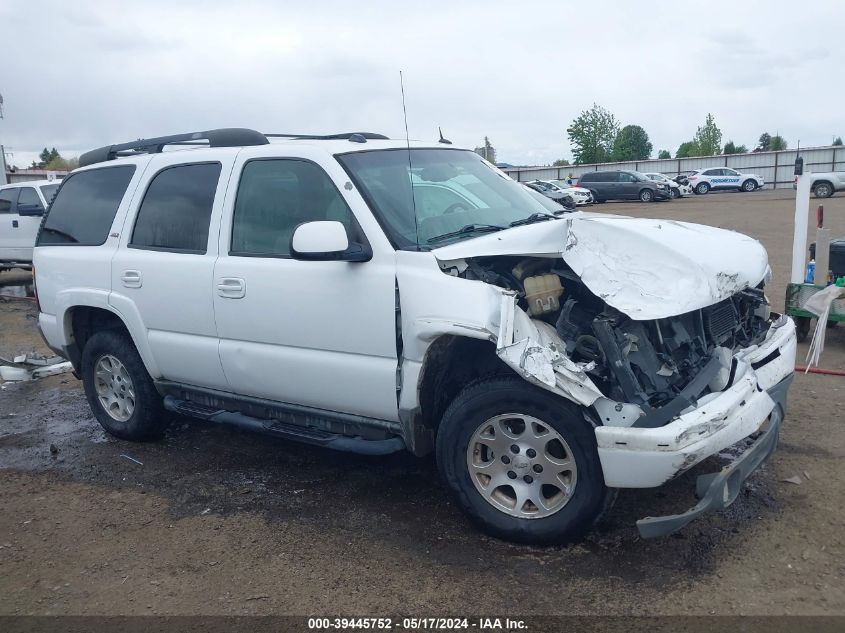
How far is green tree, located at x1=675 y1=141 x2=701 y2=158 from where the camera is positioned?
7489 cm

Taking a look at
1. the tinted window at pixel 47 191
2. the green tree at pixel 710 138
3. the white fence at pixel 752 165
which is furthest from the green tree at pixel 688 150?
the tinted window at pixel 47 191

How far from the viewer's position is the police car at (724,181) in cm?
3975

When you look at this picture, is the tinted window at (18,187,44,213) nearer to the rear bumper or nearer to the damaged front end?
the damaged front end

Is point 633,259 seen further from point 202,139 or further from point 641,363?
point 202,139

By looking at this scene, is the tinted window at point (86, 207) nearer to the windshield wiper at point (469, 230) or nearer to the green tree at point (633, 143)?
the windshield wiper at point (469, 230)

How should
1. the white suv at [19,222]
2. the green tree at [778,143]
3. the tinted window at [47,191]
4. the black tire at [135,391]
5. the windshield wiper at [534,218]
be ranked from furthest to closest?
the green tree at [778,143], the tinted window at [47,191], the white suv at [19,222], the black tire at [135,391], the windshield wiper at [534,218]

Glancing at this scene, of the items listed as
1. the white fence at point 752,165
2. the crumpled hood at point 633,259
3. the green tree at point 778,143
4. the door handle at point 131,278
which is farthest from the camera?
the green tree at point 778,143

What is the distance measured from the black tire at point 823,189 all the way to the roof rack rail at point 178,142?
31.0 m

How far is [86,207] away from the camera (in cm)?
565

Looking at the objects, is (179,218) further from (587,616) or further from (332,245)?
(587,616)

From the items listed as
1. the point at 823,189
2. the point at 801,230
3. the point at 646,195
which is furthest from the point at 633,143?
the point at 801,230

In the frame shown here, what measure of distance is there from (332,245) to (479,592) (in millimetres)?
1762

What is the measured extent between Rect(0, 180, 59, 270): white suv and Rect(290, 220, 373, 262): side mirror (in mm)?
12393

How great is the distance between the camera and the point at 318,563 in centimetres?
376
